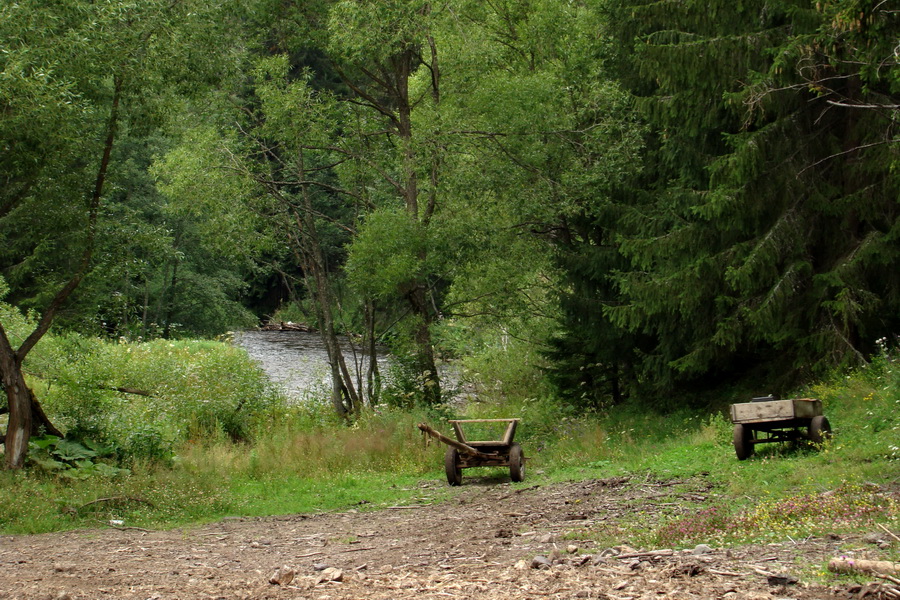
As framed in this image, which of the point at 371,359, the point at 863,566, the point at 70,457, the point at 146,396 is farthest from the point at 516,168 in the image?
the point at 863,566

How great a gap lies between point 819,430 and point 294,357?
25410 mm

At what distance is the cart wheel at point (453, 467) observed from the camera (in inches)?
494

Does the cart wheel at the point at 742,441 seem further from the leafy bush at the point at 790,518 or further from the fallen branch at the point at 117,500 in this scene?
the fallen branch at the point at 117,500

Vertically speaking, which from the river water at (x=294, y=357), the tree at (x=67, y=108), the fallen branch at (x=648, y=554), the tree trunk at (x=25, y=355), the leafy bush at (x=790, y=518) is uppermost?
the tree at (x=67, y=108)

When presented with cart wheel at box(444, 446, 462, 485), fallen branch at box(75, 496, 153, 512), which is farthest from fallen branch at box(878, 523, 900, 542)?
fallen branch at box(75, 496, 153, 512)

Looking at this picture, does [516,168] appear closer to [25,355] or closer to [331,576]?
[25,355]

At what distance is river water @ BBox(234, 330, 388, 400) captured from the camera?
2513 cm

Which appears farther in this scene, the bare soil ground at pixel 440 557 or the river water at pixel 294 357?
the river water at pixel 294 357

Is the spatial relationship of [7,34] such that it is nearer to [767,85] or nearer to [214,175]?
[214,175]

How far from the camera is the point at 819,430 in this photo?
10523mm

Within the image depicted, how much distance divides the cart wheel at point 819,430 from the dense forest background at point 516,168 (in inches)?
129

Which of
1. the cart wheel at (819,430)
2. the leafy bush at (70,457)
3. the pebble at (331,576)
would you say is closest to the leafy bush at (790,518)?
the pebble at (331,576)

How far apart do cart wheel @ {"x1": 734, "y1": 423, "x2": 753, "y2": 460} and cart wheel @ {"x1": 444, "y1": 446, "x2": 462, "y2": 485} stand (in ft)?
12.8

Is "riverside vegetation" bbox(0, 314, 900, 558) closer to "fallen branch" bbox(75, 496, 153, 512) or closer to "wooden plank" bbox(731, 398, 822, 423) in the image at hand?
"fallen branch" bbox(75, 496, 153, 512)
